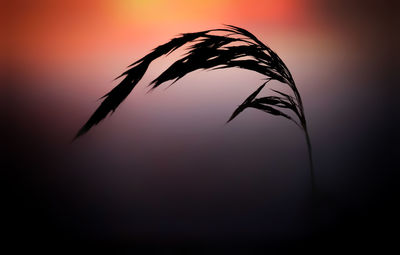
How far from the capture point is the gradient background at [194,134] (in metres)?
1.08

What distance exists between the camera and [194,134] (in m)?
1.10

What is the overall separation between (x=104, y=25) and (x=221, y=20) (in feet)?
1.33

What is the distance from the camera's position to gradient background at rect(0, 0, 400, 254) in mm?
1082

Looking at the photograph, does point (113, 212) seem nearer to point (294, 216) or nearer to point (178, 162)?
point (178, 162)

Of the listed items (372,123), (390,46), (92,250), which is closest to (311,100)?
(372,123)

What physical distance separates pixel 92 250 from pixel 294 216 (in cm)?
72

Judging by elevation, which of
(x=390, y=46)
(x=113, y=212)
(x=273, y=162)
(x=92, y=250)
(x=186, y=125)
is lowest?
(x=92, y=250)

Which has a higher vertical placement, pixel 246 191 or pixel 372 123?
pixel 372 123

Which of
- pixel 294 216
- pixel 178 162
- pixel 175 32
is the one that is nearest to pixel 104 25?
pixel 175 32

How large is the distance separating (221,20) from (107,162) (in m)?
0.63

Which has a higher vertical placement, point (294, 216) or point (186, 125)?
point (186, 125)

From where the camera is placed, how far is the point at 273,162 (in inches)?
43.2

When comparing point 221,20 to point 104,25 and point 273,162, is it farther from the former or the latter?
point 273,162

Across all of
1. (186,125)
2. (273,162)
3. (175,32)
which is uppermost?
(175,32)
